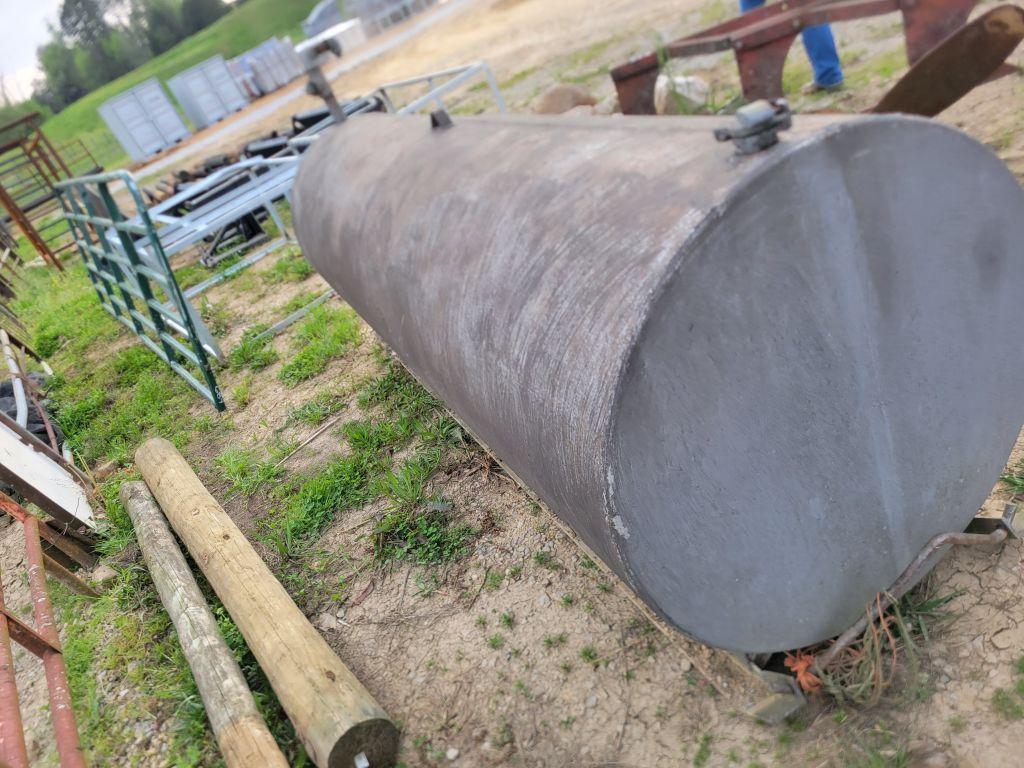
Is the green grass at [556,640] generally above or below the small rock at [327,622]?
below

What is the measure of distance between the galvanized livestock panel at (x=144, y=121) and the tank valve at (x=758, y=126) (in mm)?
23221

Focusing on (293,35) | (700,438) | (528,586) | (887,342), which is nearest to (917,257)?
(887,342)

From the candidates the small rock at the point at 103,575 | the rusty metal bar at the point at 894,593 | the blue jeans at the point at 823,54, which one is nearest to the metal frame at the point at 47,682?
the small rock at the point at 103,575

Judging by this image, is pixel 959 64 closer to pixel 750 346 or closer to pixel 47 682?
pixel 750 346

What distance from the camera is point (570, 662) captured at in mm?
2488

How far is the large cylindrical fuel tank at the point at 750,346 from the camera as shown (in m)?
1.49

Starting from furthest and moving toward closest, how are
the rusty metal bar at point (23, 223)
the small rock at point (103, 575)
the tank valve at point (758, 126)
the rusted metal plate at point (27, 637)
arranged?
the rusty metal bar at point (23, 223), the small rock at point (103, 575), the rusted metal plate at point (27, 637), the tank valve at point (758, 126)

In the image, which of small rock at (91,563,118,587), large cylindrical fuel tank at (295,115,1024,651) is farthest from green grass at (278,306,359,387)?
large cylindrical fuel tank at (295,115,1024,651)

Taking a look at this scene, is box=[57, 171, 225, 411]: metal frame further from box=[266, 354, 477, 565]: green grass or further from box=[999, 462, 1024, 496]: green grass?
box=[999, 462, 1024, 496]: green grass

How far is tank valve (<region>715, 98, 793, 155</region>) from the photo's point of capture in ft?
4.69

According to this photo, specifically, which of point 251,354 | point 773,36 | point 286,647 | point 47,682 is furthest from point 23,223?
point 286,647

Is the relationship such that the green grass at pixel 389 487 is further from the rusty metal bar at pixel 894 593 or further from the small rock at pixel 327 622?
the rusty metal bar at pixel 894 593

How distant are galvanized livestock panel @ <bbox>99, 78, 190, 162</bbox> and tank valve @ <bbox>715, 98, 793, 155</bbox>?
2322 cm

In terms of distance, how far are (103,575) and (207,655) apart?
1348 mm
